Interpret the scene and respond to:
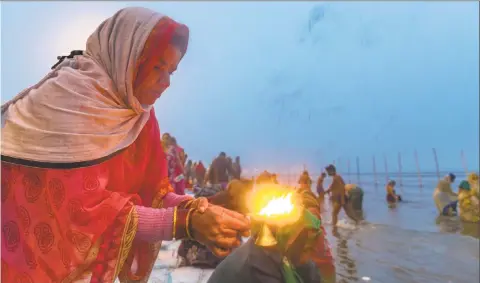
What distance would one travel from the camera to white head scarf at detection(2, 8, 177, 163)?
121 centimetres

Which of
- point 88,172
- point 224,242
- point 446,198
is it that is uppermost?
point 446,198

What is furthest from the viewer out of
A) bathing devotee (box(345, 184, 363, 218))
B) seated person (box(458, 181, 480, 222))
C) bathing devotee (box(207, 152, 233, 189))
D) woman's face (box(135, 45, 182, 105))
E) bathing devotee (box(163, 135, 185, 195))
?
bathing devotee (box(345, 184, 363, 218))

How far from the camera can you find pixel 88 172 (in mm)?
1275

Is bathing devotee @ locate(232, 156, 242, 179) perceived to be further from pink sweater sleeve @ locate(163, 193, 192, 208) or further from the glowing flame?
pink sweater sleeve @ locate(163, 193, 192, 208)

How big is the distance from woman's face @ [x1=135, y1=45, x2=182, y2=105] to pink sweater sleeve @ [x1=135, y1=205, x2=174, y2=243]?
502 mm

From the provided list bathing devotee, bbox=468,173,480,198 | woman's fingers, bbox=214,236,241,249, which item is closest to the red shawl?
woman's fingers, bbox=214,236,241,249

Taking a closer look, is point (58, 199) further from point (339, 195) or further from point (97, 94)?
point (339, 195)

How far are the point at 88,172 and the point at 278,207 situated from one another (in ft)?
4.09

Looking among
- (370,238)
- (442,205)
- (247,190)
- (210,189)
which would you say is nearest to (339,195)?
(370,238)

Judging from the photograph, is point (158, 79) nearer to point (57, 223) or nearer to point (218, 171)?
point (57, 223)

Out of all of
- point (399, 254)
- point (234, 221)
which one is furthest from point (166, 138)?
point (234, 221)

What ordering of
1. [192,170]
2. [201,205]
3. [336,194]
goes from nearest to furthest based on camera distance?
[201,205]
[336,194]
[192,170]

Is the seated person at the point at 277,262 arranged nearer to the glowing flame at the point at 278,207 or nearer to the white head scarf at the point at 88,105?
the glowing flame at the point at 278,207

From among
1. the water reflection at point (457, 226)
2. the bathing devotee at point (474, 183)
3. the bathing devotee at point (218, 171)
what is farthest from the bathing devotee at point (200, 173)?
the bathing devotee at point (474, 183)
